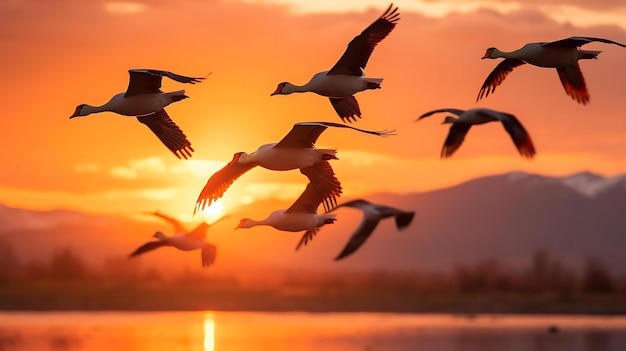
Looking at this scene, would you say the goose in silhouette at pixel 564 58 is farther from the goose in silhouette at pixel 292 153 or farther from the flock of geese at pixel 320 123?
the goose in silhouette at pixel 292 153

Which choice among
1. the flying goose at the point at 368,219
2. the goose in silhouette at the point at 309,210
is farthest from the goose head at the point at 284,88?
the flying goose at the point at 368,219

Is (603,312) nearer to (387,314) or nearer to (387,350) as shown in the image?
(387,314)

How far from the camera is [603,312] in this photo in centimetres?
5512

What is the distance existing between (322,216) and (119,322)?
35349 millimetres

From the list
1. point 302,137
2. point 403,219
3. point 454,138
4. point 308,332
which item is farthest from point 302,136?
point 308,332

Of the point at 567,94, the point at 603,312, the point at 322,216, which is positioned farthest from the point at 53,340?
the point at 567,94

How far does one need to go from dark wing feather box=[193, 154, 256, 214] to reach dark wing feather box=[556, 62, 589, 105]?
4.01m

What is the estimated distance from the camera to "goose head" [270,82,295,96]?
699 inches

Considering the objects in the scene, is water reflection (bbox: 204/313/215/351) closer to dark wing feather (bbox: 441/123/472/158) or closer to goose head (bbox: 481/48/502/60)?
dark wing feather (bbox: 441/123/472/158)

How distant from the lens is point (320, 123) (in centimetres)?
1505

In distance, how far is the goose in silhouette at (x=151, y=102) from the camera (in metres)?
17.3

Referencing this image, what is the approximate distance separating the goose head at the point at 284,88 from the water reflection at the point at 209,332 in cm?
2524

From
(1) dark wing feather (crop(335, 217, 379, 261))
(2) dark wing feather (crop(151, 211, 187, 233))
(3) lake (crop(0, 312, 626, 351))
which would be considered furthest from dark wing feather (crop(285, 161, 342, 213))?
(3) lake (crop(0, 312, 626, 351))

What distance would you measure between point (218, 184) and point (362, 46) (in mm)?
2480
